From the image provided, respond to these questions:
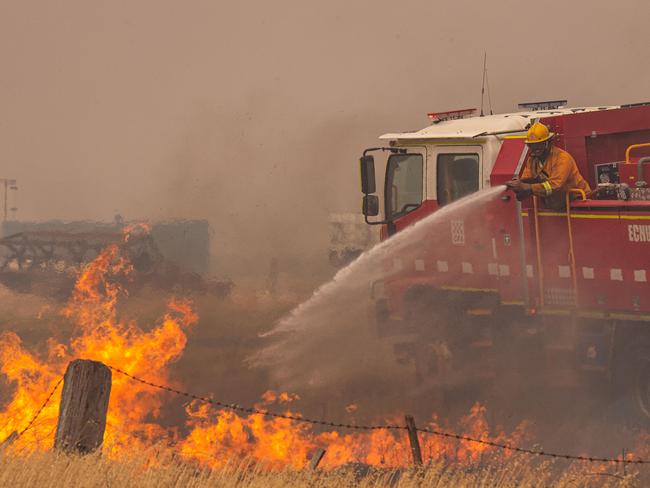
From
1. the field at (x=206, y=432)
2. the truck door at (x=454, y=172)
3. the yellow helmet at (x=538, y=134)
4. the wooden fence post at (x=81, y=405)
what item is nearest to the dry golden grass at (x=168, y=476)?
the field at (x=206, y=432)

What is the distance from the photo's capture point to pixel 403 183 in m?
13.5

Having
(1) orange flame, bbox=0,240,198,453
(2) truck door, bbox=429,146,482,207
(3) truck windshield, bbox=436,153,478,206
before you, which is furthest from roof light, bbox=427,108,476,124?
(1) orange flame, bbox=0,240,198,453

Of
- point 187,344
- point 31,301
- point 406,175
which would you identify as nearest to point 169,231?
point 31,301

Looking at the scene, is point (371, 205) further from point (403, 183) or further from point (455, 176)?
point (455, 176)

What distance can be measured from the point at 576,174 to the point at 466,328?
2404mm

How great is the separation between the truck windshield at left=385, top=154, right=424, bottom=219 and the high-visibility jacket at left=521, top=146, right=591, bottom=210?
2024mm

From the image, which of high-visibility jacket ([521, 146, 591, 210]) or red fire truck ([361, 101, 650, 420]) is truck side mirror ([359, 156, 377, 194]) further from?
high-visibility jacket ([521, 146, 591, 210])

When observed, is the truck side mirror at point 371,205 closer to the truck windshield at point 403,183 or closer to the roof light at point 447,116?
the truck windshield at point 403,183

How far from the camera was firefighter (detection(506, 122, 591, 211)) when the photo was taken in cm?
1126

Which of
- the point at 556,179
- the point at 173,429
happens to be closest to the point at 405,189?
the point at 556,179

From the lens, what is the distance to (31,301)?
24219 millimetres

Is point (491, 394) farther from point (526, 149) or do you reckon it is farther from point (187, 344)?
point (187, 344)

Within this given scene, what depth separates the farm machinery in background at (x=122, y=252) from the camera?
25797mm

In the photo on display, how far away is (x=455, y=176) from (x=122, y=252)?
54.9 feet
